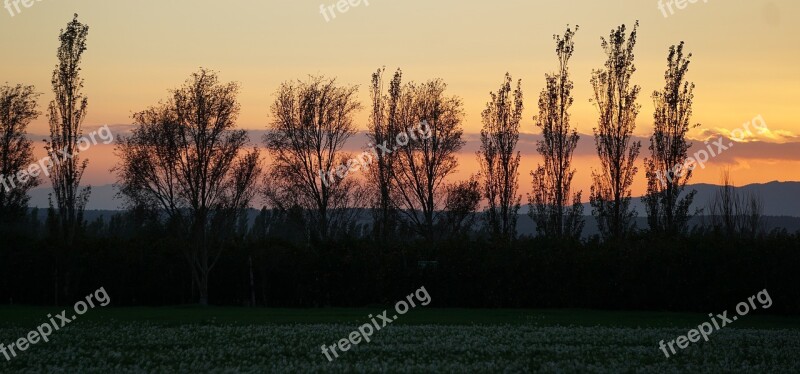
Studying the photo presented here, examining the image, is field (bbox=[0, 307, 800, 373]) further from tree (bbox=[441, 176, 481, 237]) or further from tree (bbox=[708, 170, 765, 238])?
tree (bbox=[708, 170, 765, 238])

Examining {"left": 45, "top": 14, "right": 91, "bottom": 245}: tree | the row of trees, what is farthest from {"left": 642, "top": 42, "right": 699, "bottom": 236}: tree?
{"left": 45, "top": 14, "right": 91, "bottom": 245}: tree

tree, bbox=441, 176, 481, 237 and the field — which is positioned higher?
tree, bbox=441, 176, 481, 237

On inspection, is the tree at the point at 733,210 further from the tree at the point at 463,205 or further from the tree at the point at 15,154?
the tree at the point at 15,154

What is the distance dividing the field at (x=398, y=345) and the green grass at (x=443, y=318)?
64 mm

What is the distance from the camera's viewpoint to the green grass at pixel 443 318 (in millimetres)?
30703

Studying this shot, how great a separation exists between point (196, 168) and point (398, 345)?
2460 centimetres

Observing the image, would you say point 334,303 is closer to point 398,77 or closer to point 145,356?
point 398,77

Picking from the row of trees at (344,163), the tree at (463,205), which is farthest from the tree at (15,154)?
the tree at (463,205)

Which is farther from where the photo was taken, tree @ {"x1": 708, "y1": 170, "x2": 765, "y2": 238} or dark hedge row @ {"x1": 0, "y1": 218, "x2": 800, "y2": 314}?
tree @ {"x1": 708, "y1": 170, "x2": 765, "y2": 238}

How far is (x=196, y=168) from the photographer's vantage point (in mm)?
44812

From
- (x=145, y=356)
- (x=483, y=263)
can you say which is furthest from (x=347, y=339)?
(x=483, y=263)

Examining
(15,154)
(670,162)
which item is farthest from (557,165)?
(15,154)

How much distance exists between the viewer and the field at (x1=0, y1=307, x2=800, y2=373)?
1919 cm

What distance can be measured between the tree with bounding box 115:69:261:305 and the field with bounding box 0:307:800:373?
35.0 ft
